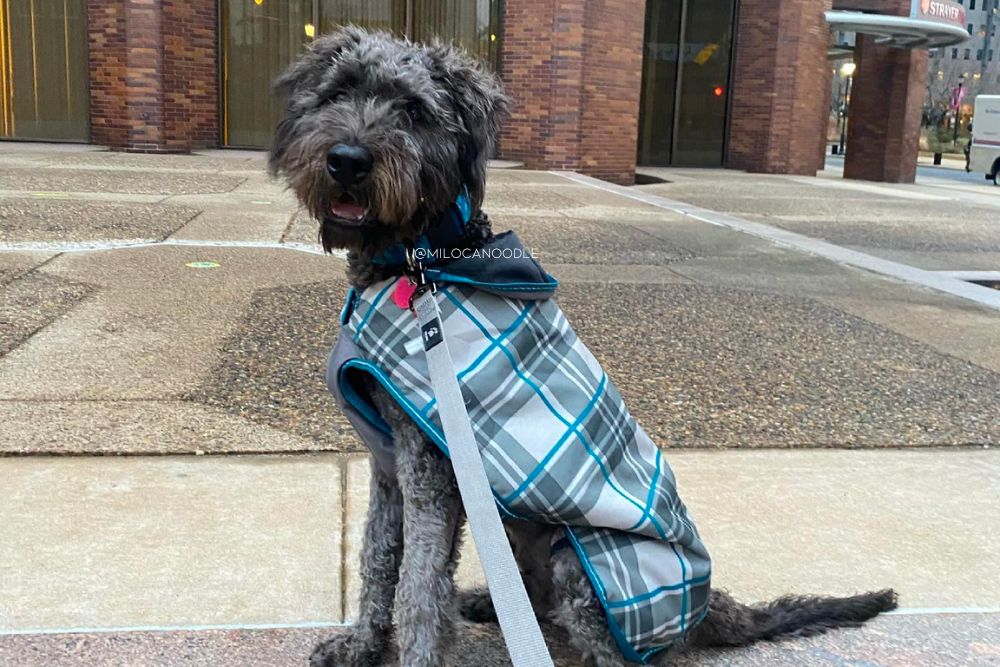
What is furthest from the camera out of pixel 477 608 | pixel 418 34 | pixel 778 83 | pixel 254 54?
pixel 778 83

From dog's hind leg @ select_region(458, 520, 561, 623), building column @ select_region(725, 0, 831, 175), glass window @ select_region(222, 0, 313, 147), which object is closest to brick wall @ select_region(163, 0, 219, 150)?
glass window @ select_region(222, 0, 313, 147)

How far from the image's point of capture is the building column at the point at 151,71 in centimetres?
1680

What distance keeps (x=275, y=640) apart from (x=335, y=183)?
53.3 inches

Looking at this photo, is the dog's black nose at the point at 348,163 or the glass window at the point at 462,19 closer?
the dog's black nose at the point at 348,163

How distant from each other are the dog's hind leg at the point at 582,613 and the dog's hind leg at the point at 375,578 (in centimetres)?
49

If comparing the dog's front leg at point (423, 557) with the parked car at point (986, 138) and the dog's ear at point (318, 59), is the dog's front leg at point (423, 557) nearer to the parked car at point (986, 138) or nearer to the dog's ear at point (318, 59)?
the dog's ear at point (318, 59)

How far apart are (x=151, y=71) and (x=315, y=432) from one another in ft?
48.9

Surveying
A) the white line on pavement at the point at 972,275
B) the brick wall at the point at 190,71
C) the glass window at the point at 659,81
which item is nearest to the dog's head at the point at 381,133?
the white line on pavement at the point at 972,275

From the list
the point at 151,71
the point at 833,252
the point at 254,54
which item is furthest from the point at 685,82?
the point at 833,252

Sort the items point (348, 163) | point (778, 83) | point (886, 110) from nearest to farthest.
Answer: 1. point (348, 163)
2. point (778, 83)
3. point (886, 110)

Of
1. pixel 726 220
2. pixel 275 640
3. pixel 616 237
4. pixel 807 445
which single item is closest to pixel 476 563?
pixel 275 640

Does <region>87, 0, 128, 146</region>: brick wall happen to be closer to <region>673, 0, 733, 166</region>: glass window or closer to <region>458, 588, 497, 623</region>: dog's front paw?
<region>673, 0, 733, 166</region>: glass window

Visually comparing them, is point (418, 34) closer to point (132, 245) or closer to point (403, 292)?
point (132, 245)

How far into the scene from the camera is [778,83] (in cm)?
2333
